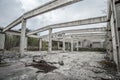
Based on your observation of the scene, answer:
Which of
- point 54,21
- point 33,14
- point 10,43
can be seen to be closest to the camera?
point 33,14

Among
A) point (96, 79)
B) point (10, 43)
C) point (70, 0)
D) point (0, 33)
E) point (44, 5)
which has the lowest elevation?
point (96, 79)

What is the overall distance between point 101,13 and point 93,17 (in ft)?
4.01

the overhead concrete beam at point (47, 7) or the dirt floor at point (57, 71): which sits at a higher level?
the overhead concrete beam at point (47, 7)

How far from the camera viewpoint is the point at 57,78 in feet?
11.2

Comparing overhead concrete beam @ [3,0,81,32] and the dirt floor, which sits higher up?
overhead concrete beam @ [3,0,81,32]

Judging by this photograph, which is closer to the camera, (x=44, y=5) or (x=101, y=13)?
(x=44, y=5)

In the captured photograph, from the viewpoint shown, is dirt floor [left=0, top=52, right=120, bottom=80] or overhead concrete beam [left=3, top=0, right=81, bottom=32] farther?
overhead concrete beam [left=3, top=0, right=81, bottom=32]

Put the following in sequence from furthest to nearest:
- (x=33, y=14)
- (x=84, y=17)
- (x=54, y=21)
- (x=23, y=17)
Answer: (x=54, y=21)
(x=84, y=17)
(x=23, y=17)
(x=33, y=14)

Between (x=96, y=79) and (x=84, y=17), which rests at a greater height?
(x=84, y=17)

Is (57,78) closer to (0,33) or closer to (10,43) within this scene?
(0,33)

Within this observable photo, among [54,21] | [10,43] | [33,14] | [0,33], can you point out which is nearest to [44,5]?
[33,14]

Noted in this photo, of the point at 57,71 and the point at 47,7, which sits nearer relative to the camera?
the point at 57,71

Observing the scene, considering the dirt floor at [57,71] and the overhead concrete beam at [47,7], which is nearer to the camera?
the dirt floor at [57,71]

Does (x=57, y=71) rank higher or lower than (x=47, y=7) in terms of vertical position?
lower
